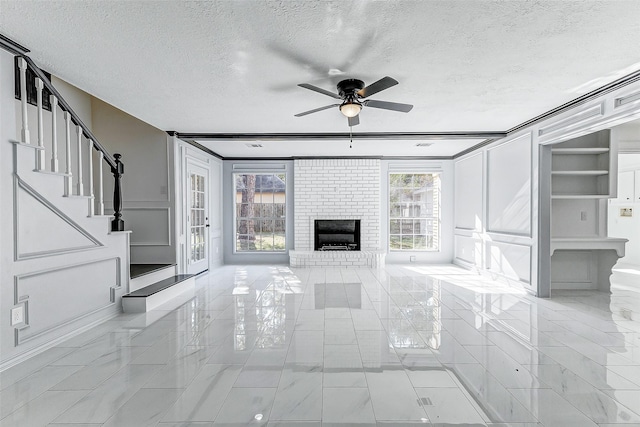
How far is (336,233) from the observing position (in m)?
7.36

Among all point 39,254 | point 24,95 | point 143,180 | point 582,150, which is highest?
point 24,95

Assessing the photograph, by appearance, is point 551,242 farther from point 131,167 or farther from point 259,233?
point 131,167

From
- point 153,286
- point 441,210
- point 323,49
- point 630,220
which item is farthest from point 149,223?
point 630,220

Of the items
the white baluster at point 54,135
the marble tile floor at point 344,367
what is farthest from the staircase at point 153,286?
the white baluster at point 54,135

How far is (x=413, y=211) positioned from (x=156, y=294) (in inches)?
224

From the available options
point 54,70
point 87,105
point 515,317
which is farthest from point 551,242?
point 87,105

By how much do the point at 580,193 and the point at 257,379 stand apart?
5234 mm

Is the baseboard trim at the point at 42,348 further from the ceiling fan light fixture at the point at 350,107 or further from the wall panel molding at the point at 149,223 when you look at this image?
the ceiling fan light fixture at the point at 350,107

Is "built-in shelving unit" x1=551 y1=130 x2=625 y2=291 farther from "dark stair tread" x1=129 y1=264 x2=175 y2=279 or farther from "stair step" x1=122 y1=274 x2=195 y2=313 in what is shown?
"dark stair tread" x1=129 y1=264 x2=175 y2=279

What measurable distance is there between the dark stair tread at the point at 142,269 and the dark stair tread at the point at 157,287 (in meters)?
0.19

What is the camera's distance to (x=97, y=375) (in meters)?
2.34

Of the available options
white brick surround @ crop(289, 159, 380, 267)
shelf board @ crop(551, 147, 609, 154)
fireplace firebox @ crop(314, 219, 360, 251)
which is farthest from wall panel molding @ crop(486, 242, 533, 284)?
fireplace firebox @ crop(314, 219, 360, 251)

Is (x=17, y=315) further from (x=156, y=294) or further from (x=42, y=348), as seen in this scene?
(x=156, y=294)

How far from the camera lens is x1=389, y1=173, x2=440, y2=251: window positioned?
755cm
